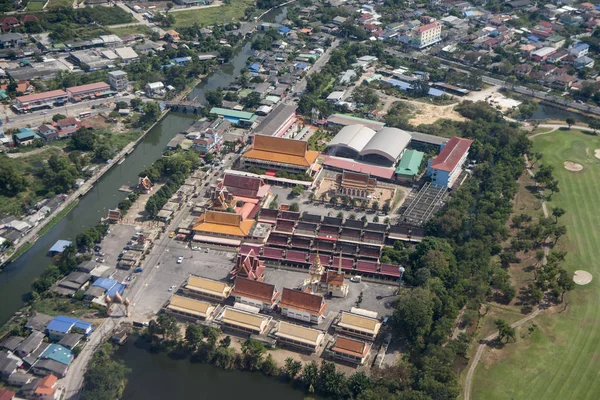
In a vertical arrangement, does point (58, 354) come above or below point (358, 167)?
above

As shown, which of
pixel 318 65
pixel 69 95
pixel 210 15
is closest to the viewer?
pixel 69 95

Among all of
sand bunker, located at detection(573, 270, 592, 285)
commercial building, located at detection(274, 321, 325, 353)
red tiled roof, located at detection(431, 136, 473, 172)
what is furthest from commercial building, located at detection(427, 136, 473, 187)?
commercial building, located at detection(274, 321, 325, 353)

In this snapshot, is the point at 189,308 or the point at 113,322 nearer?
the point at 113,322

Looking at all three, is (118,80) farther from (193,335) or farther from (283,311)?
(193,335)

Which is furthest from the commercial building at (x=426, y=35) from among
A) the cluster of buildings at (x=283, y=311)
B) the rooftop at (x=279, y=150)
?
the cluster of buildings at (x=283, y=311)

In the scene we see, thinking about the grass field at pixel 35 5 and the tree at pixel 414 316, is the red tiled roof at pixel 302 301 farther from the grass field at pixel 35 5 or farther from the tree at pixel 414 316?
the grass field at pixel 35 5

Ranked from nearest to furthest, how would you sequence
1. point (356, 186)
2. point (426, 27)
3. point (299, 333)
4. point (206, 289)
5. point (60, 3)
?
point (299, 333) < point (206, 289) < point (356, 186) < point (426, 27) < point (60, 3)

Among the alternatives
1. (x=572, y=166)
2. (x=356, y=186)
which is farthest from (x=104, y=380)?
(x=572, y=166)
